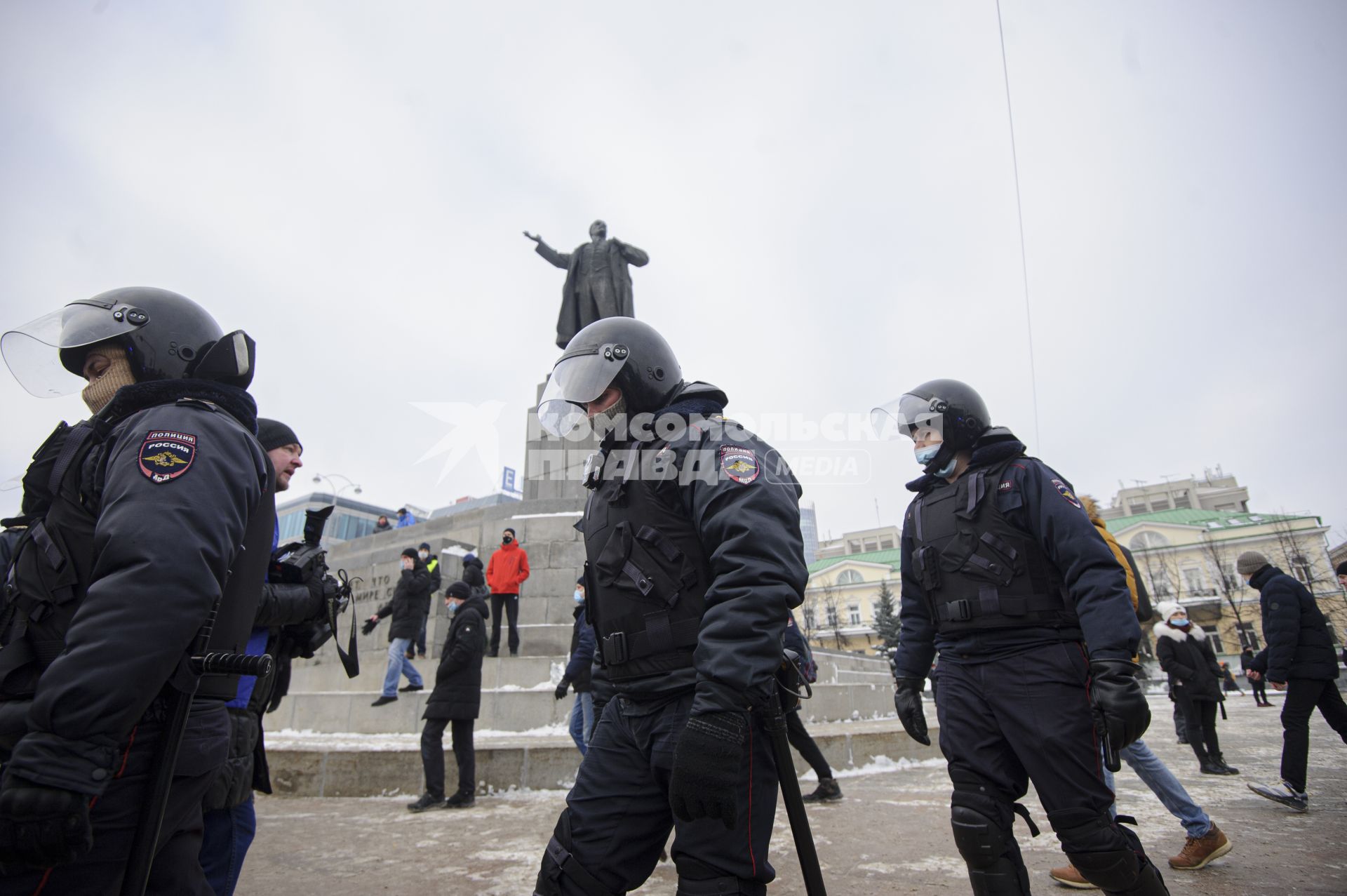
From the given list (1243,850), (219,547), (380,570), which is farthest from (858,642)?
(219,547)

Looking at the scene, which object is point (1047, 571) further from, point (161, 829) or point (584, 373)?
point (161, 829)

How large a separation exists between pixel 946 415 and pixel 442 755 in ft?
16.5

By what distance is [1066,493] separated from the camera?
296 cm

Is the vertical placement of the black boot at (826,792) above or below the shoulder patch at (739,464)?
below

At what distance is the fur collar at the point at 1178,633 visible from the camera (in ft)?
24.1

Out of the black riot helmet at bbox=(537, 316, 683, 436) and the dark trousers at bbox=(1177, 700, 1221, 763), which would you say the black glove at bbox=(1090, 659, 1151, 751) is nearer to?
the black riot helmet at bbox=(537, 316, 683, 436)

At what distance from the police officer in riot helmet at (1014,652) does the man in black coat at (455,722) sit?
3.90m

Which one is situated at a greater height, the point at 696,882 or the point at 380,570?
the point at 380,570

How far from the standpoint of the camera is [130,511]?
1628 millimetres

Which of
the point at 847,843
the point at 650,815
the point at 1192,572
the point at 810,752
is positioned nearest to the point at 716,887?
the point at 650,815

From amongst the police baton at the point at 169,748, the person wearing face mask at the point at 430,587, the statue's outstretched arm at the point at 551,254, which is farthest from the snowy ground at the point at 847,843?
the statue's outstretched arm at the point at 551,254

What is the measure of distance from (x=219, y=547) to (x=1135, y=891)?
3.11 metres

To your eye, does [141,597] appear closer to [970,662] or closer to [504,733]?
[970,662]

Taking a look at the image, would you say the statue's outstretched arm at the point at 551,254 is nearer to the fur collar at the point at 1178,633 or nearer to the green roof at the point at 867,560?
the fur collar at the point at 1178,633
